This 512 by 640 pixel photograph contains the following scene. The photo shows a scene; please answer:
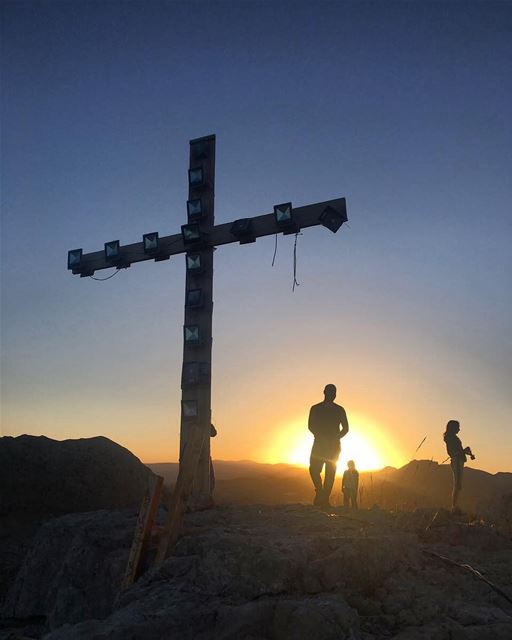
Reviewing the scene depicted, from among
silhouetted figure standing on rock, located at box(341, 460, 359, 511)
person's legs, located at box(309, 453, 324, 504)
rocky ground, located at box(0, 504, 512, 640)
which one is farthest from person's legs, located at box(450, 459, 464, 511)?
rocky ground, located at box(0, 504, 512, 640)

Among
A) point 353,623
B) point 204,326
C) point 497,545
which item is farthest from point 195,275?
point 353,623

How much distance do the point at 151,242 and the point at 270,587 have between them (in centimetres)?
697

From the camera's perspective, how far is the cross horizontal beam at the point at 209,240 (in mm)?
8719

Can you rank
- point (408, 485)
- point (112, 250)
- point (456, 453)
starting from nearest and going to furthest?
point (112, 250) → point (456, 453) → point (408, 485)

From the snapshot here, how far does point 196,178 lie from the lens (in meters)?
9.51

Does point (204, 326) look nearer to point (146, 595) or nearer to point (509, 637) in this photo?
point (146, 595)

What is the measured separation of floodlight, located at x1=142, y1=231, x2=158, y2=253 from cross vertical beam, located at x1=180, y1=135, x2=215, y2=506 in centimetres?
75

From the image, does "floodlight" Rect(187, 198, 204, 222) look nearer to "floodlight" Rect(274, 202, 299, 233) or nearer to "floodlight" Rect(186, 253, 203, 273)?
"floodlight" Rect(186, 253, 203, 273)

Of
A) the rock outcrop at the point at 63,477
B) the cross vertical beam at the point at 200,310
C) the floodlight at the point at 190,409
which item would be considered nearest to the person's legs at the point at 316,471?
the cross vertical beam at the point at 200,310

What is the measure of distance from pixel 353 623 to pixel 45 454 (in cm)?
1022

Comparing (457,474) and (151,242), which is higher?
(151,242)

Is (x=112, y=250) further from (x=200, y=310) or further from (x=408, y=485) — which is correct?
(x=408, y=485)

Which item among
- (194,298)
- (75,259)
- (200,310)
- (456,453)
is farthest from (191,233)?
(456,453)

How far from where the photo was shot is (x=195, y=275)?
9156 mm
